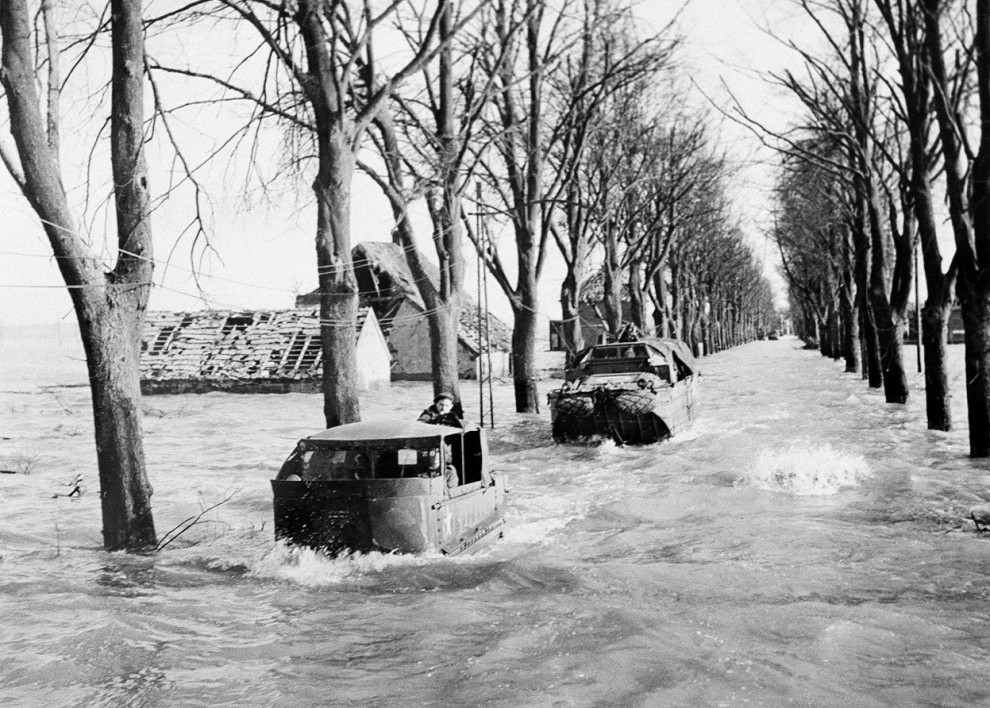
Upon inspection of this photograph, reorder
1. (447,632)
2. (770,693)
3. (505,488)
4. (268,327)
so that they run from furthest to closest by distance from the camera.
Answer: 1. (268,327)
2. (505,488)
3. (447,632)
4. (770,693)

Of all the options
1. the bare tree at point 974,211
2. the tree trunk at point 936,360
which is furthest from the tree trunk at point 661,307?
the bare tree at point 974,211

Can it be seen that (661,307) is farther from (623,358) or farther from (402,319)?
(623,358)

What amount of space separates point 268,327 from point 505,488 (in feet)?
85.1

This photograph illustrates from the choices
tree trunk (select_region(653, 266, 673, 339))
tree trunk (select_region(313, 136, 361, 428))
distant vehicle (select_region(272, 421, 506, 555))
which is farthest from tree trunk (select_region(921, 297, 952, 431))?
tree trunk (select_region(653, 266, 673, 339))

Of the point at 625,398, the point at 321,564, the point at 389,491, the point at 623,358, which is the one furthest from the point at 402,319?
the point at 389,491

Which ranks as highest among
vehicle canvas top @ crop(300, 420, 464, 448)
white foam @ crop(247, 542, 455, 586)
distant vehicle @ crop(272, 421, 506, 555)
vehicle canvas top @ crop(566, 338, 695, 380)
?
vehicle canvas top @ crop(566, 338, 695, 380)

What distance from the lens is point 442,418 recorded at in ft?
32.2

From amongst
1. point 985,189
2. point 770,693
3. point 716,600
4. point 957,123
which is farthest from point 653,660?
point 957,123

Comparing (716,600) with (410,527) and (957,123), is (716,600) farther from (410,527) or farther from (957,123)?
(957,123)

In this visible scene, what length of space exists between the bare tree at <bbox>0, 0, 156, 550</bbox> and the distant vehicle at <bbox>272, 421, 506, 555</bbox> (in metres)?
1.53

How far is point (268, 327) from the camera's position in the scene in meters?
33.9

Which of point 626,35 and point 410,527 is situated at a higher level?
point 626,35

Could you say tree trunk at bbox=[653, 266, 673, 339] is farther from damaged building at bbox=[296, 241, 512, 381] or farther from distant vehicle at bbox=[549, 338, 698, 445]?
distant vehicle at bbox=[549, 338, 698, 445]

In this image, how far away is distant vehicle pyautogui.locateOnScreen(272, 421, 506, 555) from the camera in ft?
24.5
